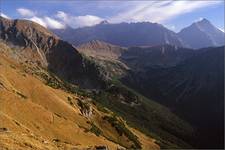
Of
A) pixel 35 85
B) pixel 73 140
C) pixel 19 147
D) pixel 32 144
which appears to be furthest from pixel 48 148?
pixel 35 85

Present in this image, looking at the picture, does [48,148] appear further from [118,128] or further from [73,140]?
[118,128]

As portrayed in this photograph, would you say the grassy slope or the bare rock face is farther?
the bare rock face

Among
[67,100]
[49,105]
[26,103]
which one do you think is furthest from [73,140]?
[67,100]

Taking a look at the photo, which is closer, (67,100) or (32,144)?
(32,144)

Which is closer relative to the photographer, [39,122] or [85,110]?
[39,122]

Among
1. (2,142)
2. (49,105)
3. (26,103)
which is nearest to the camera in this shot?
(2,142)

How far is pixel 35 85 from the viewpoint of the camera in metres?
142

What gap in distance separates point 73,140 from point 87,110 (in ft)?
188

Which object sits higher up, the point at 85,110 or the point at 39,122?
the point at 39,122

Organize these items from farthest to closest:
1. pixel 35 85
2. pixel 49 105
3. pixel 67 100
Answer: pixel 67 100, pixel 35 85, pixel 49 105

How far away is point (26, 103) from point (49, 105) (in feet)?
93.0

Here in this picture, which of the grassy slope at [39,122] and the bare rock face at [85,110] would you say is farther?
the bare rock face at [85,110]

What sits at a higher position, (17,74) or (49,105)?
(17,74)

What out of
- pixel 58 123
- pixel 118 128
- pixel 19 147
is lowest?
A: pixel 118 128
